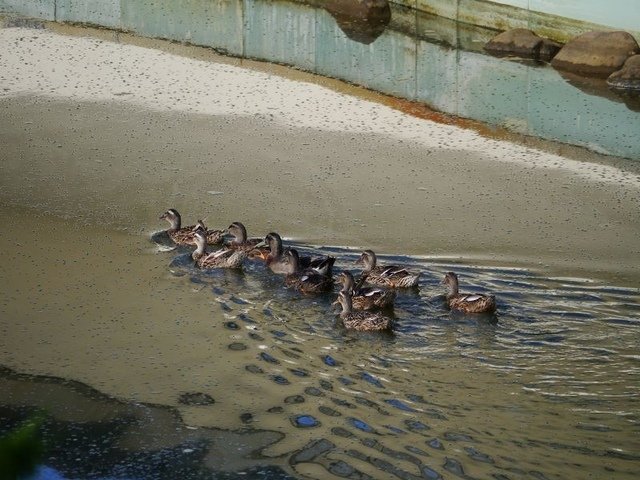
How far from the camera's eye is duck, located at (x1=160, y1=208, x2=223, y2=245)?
337 inches

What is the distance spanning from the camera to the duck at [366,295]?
24.4 feet

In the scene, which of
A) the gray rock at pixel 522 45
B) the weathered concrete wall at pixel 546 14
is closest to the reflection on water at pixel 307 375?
the gray rock at pixel 522 45

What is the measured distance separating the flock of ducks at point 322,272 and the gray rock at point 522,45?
26.0 feet

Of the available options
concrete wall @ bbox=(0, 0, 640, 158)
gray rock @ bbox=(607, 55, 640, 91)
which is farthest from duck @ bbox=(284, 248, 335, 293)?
gray rock @ bbox=(607, 55, 640, 91)

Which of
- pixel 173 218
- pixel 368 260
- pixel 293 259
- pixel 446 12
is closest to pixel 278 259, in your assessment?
pixel 293 259

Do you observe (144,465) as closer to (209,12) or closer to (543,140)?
(543,140)

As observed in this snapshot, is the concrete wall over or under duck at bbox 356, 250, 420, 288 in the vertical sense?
over

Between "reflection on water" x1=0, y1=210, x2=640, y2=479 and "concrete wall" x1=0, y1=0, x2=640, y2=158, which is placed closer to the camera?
"reflection on water" x1=0, y1=210, x2=640, y2=479

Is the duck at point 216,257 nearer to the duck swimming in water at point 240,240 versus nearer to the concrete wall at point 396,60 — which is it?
the duck swimming in water at point 240,240

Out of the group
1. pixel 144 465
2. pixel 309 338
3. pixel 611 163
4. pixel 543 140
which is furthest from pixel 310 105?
pixel 144 465

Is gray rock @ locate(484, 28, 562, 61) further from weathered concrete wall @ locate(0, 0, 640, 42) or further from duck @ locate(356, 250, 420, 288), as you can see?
duck @ locate(356, 250, 420, 288)

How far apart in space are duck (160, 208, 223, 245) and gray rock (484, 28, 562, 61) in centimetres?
794

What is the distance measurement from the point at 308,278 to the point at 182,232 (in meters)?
1.34

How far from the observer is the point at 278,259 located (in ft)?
27.0
